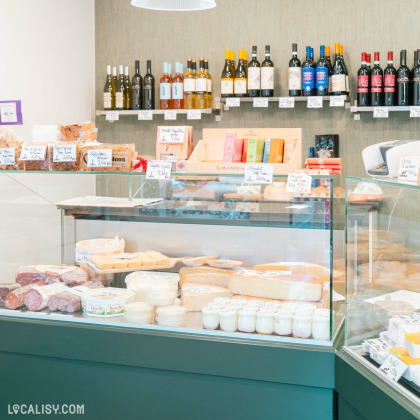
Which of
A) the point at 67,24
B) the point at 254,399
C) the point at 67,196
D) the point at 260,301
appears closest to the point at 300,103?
the point at 67,24

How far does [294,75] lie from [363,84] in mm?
537

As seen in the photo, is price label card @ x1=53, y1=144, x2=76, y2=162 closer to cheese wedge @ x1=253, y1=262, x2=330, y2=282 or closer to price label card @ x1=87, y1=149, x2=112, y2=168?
price label card @ x1=87, y1=149, x2=112, y2=168

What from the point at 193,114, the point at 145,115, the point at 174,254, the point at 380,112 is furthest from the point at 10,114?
the point at 380,112

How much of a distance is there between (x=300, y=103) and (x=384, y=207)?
3255 millimetres

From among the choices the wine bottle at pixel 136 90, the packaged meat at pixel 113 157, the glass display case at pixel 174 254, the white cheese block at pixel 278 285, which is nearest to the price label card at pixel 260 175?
the glass display case at pixel 174 254

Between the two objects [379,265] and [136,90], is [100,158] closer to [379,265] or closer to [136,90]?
[379,265]

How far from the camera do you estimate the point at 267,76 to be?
4559 mm

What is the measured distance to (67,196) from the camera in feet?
8.00

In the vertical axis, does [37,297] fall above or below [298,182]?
below

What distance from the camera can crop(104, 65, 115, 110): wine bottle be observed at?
502 centimetres

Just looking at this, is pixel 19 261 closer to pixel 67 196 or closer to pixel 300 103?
pixel 67 196

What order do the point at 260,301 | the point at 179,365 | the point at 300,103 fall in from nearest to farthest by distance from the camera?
the point at 179,365 → the point at 260,301 → the point at 300,103

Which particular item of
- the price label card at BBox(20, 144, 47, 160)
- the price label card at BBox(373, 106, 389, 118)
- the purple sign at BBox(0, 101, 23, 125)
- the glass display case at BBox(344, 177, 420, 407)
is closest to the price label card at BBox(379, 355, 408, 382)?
the glass display case at BBox(344, 177, 420, 407)

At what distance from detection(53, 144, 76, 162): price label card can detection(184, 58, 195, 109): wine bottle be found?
8.78ft
